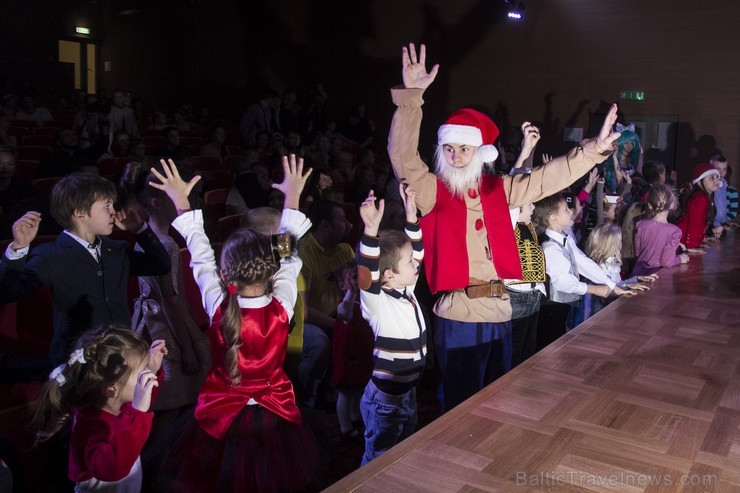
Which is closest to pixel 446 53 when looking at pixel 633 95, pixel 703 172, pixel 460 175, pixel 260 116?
pixel 633 95

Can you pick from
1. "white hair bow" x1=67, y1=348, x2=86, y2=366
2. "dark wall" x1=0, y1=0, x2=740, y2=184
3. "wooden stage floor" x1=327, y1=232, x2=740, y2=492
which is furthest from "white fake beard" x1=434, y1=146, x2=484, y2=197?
"dark wall" x1=0, y1=0, x2=740, y2=184

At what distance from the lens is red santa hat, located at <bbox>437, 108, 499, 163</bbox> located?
236 cm

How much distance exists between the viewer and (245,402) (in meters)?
1.94

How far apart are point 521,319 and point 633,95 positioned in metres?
6.39

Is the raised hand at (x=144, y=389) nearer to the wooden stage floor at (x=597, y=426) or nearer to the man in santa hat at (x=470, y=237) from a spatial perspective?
the wooden stage floor at (x=597, y=426)

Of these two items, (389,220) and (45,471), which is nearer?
(45,471)

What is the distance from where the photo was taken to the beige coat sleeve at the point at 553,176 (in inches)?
91.9

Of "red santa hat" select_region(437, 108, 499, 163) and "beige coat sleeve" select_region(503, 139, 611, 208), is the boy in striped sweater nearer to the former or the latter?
"red santa hat" select_region(437, 108, 499, 163)

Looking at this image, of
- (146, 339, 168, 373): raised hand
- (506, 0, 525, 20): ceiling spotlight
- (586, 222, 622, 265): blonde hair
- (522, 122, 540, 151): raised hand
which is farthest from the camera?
(506, 0, 525, 20): ceiling spotlight

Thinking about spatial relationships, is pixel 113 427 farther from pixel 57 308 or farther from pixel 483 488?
pixel 483 488

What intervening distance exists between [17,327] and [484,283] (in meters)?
1.88

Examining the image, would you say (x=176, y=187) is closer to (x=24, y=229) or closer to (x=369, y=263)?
(x=24, y=229)

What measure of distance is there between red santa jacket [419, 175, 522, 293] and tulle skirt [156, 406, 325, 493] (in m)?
0.75

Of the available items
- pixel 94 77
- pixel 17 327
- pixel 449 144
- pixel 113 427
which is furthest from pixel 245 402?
pixel 94 77
